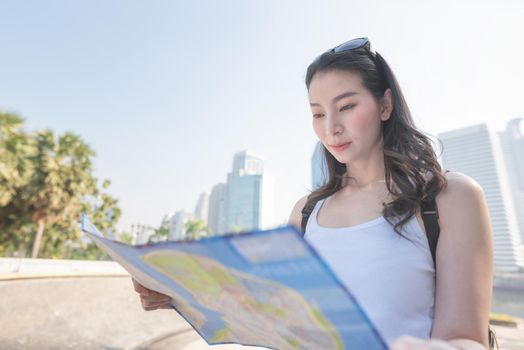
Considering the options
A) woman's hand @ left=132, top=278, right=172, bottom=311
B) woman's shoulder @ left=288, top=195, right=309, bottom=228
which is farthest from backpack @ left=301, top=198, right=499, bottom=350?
woman's hand @ left=132, top=278, right=172, bottom=311

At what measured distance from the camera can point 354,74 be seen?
106 cm

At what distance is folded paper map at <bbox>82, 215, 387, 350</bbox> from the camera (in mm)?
408

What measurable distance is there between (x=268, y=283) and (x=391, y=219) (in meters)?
0.59

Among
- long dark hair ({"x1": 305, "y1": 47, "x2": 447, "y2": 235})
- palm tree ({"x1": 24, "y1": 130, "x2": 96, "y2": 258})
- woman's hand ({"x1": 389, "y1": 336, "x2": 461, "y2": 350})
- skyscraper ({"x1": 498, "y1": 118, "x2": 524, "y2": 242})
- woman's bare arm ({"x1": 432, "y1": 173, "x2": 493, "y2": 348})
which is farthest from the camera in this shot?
skyscraper ({"x1": 498, "y1": 118, "x2": 524, "y2": 242})

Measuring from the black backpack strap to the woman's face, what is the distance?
307 millimetres

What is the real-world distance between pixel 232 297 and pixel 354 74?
86 centimetres

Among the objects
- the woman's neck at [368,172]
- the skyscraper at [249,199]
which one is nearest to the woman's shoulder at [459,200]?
the woman's neck at [368,172]

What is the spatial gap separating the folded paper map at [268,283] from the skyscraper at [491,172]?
94.6 metres

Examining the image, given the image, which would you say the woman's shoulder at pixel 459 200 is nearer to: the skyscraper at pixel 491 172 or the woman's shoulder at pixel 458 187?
the woman's shoulder at pixel 458 187

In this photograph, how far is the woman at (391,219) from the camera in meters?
0.72

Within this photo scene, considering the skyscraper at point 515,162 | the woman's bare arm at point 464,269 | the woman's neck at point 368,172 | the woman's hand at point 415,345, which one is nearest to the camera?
the woman's hand at point 415,345

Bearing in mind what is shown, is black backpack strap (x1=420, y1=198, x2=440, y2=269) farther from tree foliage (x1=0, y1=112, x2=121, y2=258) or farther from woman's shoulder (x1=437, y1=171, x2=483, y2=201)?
tree foliage (x1=0, y1=112, x2=121, y2=258)

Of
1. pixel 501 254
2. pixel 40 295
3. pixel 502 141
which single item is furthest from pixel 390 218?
pixel 502 141

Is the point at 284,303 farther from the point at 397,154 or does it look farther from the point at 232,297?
the point at 397,154
